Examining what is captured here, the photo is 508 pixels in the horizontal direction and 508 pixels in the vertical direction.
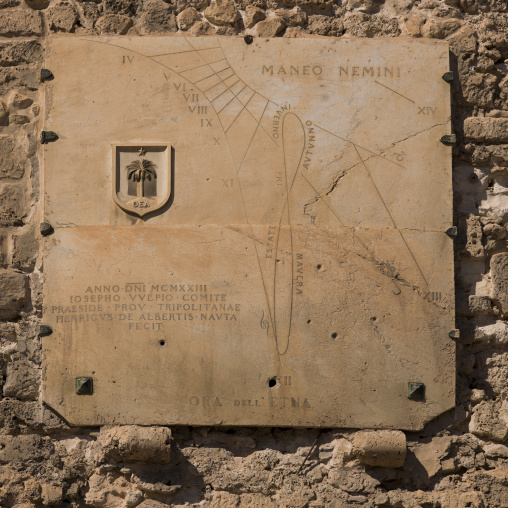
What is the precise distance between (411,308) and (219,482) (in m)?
1.20

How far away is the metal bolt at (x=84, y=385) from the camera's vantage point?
363 centimetres

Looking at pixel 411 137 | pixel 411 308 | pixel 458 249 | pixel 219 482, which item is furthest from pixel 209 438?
pixel 411 137

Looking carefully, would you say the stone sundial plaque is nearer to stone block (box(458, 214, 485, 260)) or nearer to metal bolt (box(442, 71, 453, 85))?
metal bolt (box(442, 71, 453, 85))

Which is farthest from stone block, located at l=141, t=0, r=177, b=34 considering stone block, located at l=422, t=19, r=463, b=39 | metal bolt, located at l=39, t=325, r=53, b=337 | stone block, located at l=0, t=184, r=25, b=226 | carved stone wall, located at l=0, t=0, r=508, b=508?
metal bolt, located at l=39, t=325, r=53, b=337

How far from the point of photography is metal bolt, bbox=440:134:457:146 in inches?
149

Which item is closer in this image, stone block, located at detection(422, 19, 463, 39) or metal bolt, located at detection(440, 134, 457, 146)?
metal bolt, located at detection(440, 134, 457, 146)

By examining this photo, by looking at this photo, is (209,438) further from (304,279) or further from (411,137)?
(411,137)

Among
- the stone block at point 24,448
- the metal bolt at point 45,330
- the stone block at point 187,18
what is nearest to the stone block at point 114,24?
the stone block at point 187,18

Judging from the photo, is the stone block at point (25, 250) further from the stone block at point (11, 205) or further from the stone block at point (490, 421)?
the stone block at point (490, 421)

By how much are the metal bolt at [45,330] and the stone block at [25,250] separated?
0.31 metres

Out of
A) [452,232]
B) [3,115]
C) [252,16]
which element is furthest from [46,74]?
[452,232]

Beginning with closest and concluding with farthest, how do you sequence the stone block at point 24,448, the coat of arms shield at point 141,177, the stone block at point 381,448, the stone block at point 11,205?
the stone block at point 381,448 < the stone block at point 24,448 < the coat of arms shield at point 141,177 < the stone block at point 11,205

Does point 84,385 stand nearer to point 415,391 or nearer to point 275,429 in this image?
point 275,429

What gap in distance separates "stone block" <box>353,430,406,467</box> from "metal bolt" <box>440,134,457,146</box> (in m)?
1.40
